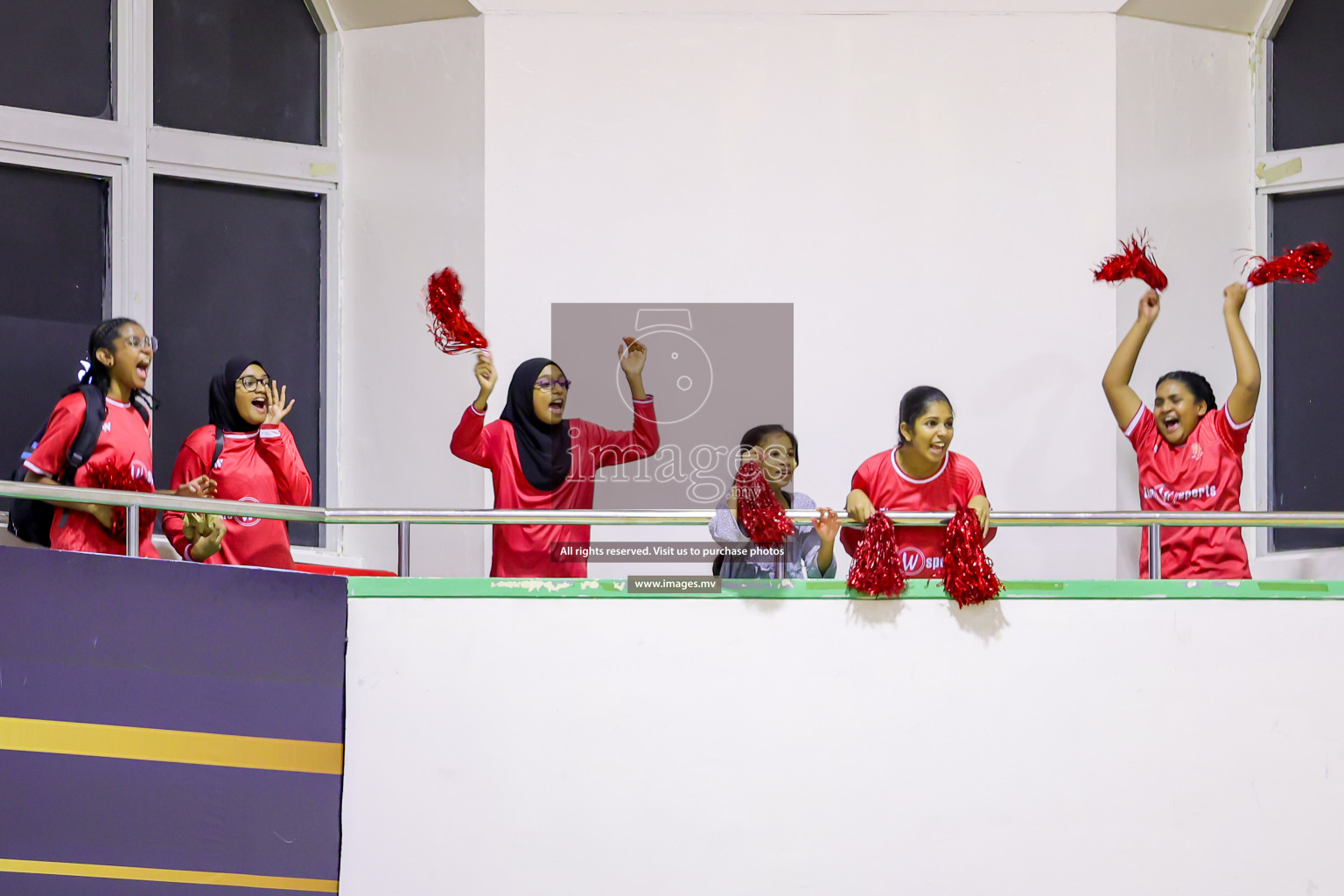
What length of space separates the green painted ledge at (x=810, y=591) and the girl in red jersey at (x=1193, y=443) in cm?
32

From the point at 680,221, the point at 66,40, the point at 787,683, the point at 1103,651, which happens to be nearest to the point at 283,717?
the point at 787,683

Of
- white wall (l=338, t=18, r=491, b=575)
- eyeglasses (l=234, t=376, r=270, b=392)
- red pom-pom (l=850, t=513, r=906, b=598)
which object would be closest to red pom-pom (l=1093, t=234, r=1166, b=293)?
red pom-pom (l=850, t=513, r=906, b=598)

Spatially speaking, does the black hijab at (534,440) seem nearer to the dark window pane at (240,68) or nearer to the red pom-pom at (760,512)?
the red pom-pom at (760,512)

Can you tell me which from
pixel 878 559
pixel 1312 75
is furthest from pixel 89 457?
pixel 1312 75

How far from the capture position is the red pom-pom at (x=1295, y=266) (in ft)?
12.0

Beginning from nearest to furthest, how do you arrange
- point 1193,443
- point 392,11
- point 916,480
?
point 916,480 → point 1193,443 → point 392,11

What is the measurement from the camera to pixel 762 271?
14.5ft

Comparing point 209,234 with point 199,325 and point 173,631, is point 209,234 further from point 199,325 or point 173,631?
point 173,631

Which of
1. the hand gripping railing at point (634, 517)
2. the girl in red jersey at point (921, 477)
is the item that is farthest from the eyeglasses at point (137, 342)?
the girl in red jersey at point (921, 477)

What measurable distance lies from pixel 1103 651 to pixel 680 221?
223 centimetres

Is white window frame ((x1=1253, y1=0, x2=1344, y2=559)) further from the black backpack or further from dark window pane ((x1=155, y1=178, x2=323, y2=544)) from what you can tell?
the black backpack

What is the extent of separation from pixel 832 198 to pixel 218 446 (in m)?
2.33

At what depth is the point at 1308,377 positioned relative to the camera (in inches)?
184

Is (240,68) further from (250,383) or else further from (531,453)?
(531,453)
